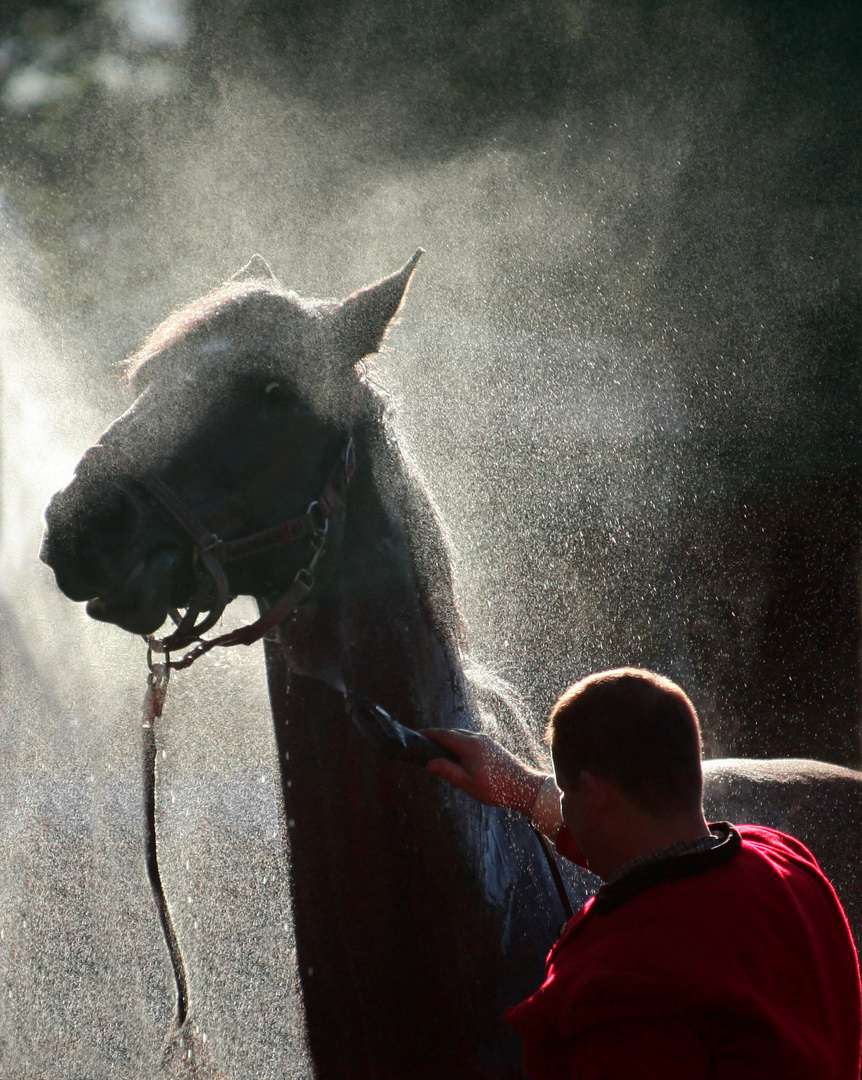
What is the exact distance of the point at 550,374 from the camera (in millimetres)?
5207

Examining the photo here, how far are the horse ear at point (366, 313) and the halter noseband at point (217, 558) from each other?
36 cm

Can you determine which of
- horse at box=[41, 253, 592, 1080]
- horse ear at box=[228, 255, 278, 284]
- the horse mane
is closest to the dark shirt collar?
horse at box=[41, 253, 592, 1080]

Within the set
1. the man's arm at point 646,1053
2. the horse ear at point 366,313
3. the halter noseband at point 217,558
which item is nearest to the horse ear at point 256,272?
the horse ear at point 366,313

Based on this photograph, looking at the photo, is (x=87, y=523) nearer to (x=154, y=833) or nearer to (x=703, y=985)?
(x=154, y=833)

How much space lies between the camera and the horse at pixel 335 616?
1318 mm

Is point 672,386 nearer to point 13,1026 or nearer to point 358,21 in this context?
point 358,21

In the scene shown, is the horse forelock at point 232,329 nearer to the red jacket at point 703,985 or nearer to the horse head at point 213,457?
the horse head at point 213,457

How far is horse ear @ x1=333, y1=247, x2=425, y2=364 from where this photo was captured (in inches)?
63.1

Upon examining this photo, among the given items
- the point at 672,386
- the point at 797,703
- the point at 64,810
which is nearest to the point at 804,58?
the point at 672,386

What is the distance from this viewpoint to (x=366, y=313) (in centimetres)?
161

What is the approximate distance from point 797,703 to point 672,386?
202cm

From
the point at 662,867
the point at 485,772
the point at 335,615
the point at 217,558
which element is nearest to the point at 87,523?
the point at 217,558

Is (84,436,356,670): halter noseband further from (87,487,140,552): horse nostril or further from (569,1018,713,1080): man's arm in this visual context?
(569,1018,713,1080): man's arm

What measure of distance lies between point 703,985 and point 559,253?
5.41 m
